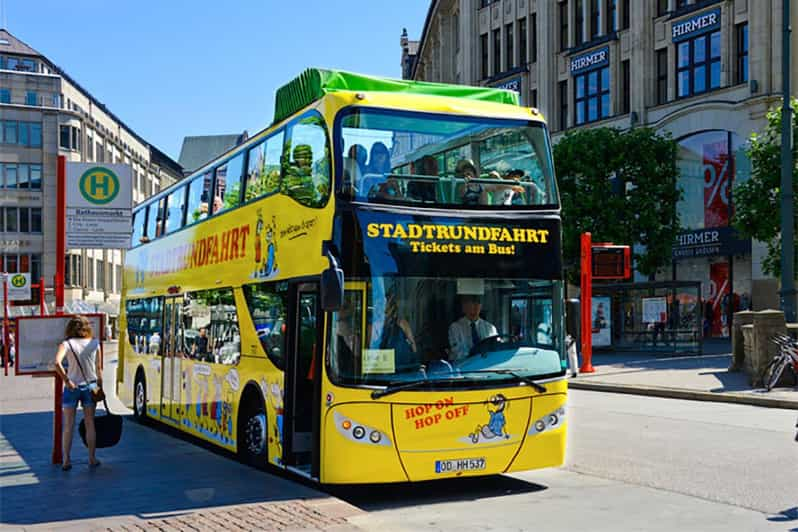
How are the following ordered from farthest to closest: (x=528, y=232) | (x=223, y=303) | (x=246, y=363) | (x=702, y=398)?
(x=702, y=398) → (x=223, y=303) → (x=246, y=363) → (x=528, y=232)

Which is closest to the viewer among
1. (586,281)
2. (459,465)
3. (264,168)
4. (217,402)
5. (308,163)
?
(459,465)

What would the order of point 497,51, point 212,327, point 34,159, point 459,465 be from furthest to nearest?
point 34,159 → point 497,51 → point 212,327 → point 459,465

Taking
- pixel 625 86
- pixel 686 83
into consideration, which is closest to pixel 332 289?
pixel 686 83

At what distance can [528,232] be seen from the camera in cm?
970

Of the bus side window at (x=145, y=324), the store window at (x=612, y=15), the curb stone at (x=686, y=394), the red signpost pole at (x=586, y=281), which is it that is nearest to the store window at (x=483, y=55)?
the store window at (x=612, y=15)

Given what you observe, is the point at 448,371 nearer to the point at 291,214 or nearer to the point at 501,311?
the point at 501,311

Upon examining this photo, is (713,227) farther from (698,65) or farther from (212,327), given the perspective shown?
(212,327)

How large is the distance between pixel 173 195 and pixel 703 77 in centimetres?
3241

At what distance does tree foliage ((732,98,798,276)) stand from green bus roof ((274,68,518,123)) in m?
21.9

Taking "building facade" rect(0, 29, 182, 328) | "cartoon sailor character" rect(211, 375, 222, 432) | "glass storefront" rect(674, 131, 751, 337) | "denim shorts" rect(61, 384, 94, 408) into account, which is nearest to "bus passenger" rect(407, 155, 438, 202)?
"denim shorts" rect(61, 384, 94, 408)

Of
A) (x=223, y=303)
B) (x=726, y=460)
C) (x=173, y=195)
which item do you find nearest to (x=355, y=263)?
(x=223, y=303)

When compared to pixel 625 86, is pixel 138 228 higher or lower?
lower

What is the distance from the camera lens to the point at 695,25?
142 feet

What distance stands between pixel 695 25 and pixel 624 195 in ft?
27.6
